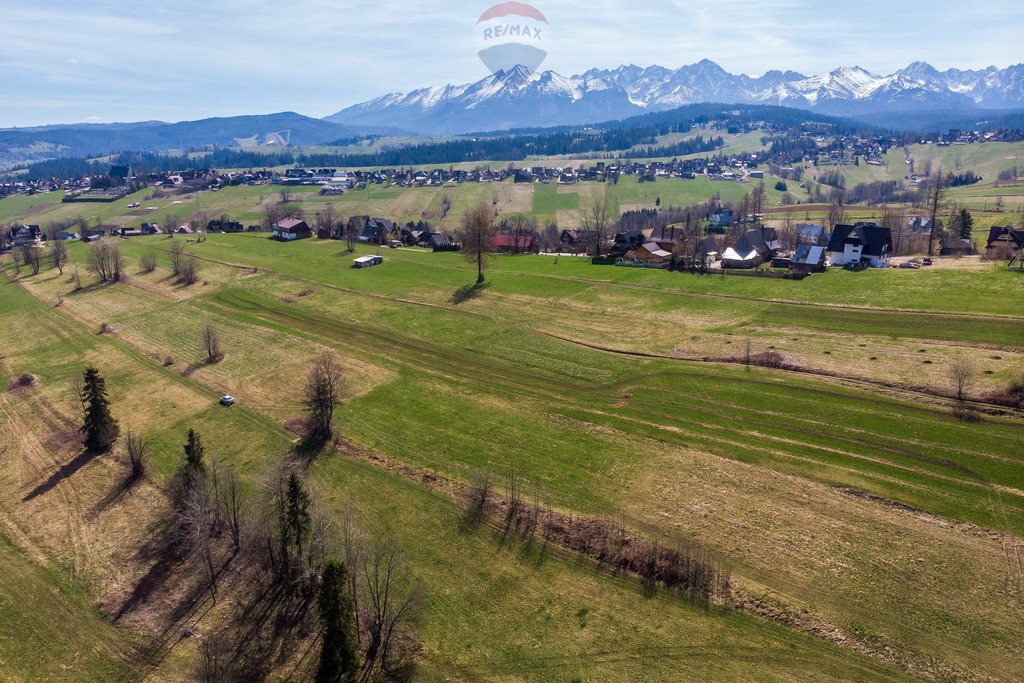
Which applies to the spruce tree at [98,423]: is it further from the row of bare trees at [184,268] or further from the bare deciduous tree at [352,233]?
the bare deciduous tree at [352,233]

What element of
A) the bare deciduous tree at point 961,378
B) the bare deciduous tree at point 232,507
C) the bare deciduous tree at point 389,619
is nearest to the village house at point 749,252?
the bare deciduous tree at point 961,378

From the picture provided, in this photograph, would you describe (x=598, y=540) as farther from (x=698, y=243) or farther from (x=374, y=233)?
(x=374, y=233)

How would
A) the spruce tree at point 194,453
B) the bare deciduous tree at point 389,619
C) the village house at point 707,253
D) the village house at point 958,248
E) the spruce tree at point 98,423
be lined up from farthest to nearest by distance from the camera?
the village house at point 958,248 → the village house at point 707,253 → the spruce tree at point 98,423 → the spruce tree at point 194,453 → the bare deciduous tree at point 389,619

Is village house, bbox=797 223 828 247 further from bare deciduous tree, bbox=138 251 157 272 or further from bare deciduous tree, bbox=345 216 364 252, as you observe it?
bare deciduous tree, bbox=138 251 157 272

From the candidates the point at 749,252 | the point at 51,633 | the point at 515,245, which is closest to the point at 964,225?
the point at 749,252

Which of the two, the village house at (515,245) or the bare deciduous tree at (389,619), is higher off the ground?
the village house at (515,245)

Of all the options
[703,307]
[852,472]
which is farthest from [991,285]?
[852,472]
